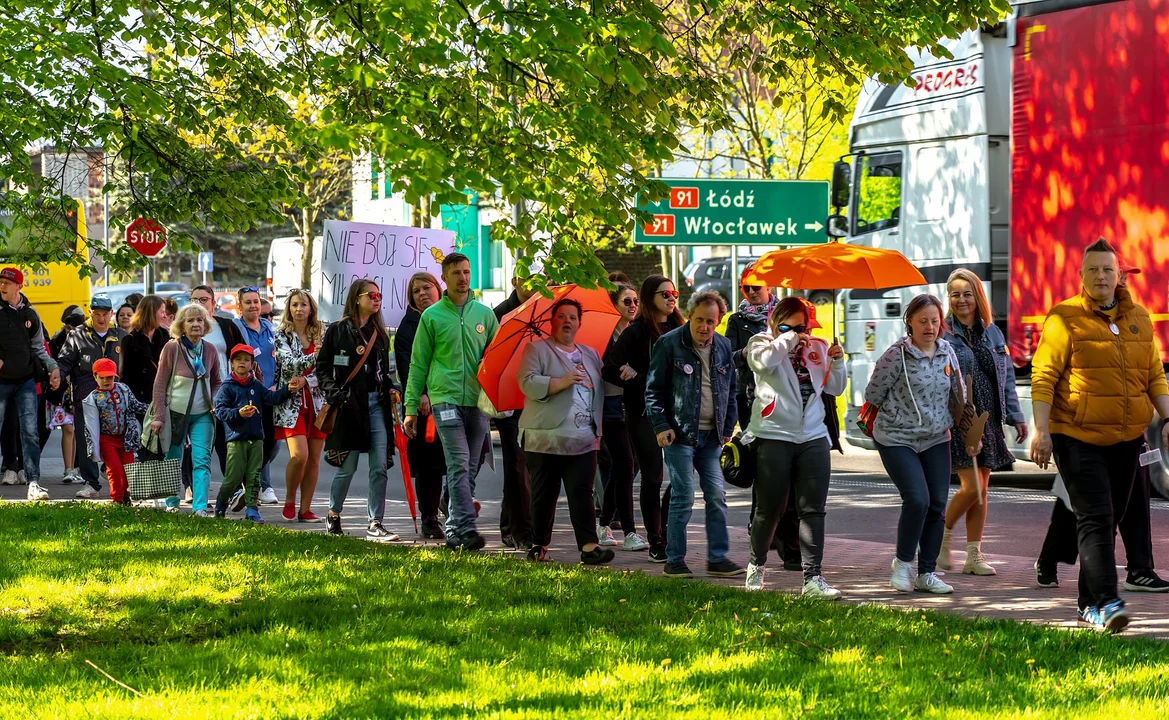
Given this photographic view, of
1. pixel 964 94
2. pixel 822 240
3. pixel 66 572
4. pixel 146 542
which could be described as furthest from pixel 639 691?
pixel 822 240

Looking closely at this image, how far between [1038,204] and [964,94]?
68.6 inches

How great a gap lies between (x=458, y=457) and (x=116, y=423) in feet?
13.0

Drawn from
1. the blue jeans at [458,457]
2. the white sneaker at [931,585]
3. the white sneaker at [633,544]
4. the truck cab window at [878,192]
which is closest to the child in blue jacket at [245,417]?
the blue jeans at [458,457]

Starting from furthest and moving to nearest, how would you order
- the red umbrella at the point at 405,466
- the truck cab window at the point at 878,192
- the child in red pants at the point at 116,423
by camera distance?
the truck cab window at the point at 878,192
the child in red pants at the point at 116,423
the red umbrella at the point at 405,466

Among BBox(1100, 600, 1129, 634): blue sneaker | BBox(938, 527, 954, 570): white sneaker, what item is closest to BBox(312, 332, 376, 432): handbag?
BBox(938, 527, 954, 570): white sneaker

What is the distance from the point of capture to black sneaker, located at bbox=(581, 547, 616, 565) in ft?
29.7

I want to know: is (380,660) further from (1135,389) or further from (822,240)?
(822,240)

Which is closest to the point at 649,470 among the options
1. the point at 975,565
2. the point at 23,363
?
the point at 975,565

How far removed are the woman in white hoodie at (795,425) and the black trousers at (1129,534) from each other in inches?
47.7

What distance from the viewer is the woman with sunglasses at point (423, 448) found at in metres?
9.99

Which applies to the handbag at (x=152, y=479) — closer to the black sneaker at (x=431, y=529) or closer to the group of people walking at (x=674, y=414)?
the group of people walking at (x=674, y=414)

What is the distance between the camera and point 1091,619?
689 centimetres

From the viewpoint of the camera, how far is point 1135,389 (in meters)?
7.00

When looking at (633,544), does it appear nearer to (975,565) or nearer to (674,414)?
(674,414)
